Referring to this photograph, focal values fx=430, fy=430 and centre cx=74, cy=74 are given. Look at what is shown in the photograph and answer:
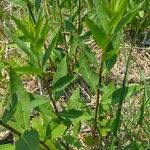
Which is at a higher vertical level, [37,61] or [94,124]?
[37,61]

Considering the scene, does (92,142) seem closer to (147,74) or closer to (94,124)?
(94,124)

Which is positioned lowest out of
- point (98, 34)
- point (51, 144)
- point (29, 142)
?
point (51, 144)

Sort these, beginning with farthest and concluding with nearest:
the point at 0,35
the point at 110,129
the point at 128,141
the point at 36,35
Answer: the point at 0,35 → the point at 128,141 → the point at 110,129 → the point at 36,35

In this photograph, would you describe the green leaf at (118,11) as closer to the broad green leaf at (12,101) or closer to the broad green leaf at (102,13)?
the broad green leaf at (102,13)

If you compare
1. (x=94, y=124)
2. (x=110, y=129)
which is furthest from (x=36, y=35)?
(x=110, y=129)

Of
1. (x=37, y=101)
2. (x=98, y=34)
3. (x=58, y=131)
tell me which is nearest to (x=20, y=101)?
(x=37, y=101)

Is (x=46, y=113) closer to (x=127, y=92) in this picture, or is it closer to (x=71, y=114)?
(x=71, y=114)

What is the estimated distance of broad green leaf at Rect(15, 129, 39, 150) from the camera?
1037 mm

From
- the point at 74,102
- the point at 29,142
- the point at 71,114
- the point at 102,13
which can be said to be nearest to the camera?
the point at 29,142

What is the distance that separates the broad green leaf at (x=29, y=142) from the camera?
1.04m

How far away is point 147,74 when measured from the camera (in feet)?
6.65

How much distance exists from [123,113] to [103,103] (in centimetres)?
32

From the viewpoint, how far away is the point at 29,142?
3.43ft

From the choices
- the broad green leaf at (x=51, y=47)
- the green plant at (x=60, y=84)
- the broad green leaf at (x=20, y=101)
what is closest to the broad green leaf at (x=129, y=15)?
the green plant at (x=60, y=84)
